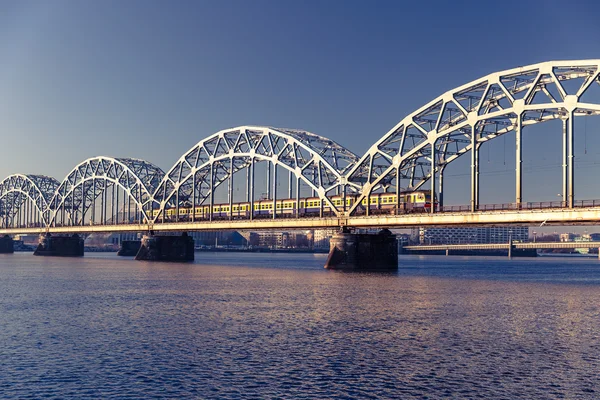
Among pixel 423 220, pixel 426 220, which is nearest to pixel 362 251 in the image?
pixel 423 220

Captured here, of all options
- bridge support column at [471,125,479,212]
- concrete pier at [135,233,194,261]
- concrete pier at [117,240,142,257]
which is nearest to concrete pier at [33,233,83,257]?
concrete pier at [117,240,142,257]

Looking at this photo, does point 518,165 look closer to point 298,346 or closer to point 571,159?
point 571,159

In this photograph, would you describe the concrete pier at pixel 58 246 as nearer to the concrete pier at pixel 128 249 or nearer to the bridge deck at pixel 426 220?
the concrete pier at pixel 128 249

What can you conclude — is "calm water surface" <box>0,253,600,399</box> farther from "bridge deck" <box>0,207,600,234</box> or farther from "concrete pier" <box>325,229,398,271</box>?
"concrete pier" <box>325,229,398,271</box>

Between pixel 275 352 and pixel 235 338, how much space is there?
13.7 ft

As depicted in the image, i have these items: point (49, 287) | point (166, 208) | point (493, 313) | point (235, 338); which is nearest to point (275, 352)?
point (235, 338)

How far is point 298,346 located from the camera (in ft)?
109

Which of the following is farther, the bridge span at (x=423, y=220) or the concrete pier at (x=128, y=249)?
the concrete pier at (x=128, y=249)

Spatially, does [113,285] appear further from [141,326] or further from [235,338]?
[235,338]

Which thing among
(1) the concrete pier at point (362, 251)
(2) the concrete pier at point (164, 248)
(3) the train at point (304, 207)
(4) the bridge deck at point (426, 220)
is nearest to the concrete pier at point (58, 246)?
(3) the train at point (304, 207)

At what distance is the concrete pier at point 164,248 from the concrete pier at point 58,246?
4748 cm

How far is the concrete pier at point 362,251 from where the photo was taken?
8912cm

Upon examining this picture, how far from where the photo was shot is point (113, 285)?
6944 cm

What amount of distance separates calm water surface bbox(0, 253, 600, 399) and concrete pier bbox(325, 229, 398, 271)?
30.1m
